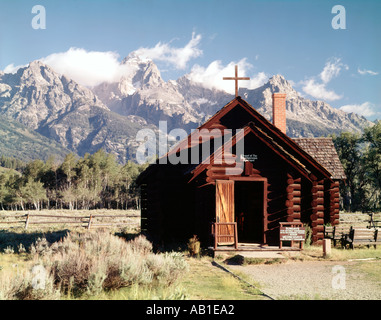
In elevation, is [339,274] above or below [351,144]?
below

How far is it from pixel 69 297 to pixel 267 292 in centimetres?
460

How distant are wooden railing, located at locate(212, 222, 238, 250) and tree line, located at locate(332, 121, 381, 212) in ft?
143

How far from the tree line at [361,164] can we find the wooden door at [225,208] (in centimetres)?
4328

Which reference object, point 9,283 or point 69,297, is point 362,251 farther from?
point 9,283

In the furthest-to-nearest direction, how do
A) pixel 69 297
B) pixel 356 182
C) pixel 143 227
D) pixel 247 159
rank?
pixel 356 182
pixel 143 227
pixel 247 159
pixel 69 297

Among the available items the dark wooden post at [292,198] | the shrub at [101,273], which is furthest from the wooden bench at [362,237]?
the shrub at [101,273]

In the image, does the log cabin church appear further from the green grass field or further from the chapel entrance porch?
the green grass field

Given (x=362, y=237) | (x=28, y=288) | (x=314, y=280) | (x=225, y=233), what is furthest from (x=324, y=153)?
(x=28, y=288)

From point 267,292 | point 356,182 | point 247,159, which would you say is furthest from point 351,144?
point 267,292

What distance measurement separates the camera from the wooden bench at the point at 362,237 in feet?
52.9

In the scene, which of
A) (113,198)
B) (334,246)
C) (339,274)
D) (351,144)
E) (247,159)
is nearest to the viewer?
(339,274)

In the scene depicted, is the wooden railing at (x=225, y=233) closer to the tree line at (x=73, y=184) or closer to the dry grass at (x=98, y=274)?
the dry grass at (x=98, y=274)

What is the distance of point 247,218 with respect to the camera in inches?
704

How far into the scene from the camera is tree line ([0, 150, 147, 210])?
295 ft
